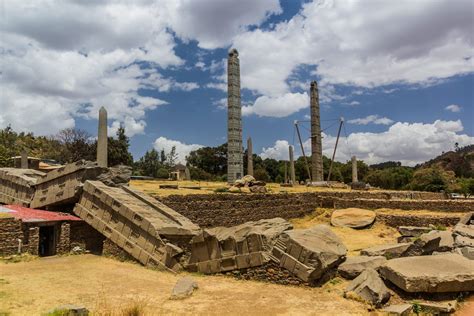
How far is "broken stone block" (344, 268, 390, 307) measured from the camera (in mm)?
9359

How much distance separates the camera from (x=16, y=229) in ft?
44.1

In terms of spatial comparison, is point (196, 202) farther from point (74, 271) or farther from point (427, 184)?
point (427, 184)

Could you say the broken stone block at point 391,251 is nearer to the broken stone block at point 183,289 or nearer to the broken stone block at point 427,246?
the broken stone block at point 427,246

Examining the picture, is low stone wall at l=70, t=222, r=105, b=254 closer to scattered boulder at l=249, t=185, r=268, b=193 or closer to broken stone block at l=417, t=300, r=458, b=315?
broken stone block at l=417, t=300, r=458, b=315

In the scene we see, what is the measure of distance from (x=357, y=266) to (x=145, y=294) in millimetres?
5796

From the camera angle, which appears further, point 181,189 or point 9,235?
point 181,189

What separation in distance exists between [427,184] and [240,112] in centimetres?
2636

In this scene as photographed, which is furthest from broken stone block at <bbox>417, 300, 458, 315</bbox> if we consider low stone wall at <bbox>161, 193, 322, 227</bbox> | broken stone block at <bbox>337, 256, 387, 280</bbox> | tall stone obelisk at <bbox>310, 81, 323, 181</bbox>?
tall stone obelisk at <bbox>310, 81, 323, 181</bbox>

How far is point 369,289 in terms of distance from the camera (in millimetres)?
9570

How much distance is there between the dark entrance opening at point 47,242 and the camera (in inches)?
586

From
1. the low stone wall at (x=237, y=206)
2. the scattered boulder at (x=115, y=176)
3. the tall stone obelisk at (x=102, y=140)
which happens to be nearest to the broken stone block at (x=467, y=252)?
the low stone wall at (x=237, y=206)

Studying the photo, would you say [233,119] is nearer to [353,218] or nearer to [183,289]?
[353,218]

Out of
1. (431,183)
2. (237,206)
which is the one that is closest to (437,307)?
(237,206)

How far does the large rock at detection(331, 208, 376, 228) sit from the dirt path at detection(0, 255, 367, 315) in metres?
11.6
